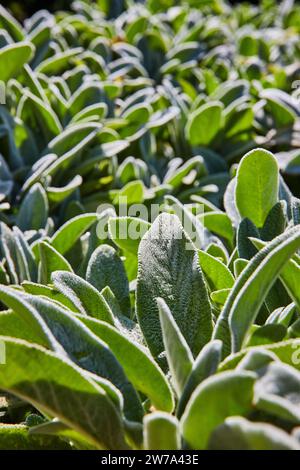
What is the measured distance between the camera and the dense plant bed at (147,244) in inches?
43.6

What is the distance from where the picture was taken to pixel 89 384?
112 cm

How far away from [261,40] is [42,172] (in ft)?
6.23

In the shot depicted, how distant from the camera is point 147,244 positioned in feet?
4.79

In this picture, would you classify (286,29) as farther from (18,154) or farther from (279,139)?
(18,154)

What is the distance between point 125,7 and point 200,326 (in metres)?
3.70

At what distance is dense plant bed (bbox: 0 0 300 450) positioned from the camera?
3.63 ft

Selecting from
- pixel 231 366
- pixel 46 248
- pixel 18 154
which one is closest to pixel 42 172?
pixel 18 154

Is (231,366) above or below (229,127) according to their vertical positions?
above

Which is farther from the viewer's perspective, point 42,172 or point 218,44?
point 218,44
